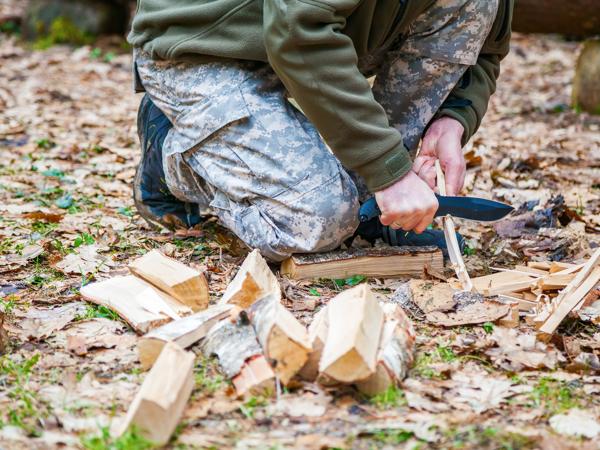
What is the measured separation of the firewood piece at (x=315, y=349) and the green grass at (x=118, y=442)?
0.41 metres

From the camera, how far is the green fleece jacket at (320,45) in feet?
6.77

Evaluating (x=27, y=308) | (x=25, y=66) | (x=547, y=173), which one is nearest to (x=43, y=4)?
(x=25, y=66)

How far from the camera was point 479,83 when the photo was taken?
9.12ft

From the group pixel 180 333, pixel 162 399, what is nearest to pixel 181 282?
pixel 180 333

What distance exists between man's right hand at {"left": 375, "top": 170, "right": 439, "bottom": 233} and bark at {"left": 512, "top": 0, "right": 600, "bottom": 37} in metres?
3.21

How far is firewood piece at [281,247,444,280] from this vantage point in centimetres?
250

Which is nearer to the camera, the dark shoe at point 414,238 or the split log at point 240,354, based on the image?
the split log at point 240,354

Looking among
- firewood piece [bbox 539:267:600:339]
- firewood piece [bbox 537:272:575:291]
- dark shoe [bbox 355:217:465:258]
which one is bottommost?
dark shoe [bbox 355:217:465:258]

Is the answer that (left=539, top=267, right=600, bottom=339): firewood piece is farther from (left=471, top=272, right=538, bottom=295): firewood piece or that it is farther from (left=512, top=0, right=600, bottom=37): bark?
(left=512, top=0, right=600, bottom=37): bark

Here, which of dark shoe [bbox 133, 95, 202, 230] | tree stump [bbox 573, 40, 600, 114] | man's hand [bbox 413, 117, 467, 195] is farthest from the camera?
tree stump [bbox 573, 40, 600, 114]

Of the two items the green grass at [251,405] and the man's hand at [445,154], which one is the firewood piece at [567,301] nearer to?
the man's hand at [445,154]

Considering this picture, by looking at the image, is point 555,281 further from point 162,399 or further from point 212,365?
point 162,399

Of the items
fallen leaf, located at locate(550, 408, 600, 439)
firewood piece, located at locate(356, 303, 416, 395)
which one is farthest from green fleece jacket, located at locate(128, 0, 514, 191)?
fallen leaf, located at locate(550, 408, 600, 439)

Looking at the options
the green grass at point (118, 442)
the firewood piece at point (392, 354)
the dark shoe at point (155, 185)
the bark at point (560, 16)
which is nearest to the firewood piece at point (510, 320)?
the firewood piece at point (392, 354)
